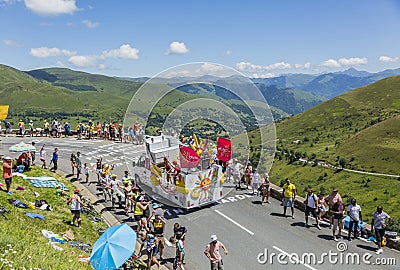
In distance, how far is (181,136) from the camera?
2148 cm

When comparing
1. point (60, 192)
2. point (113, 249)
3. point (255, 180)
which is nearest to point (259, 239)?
point (255, 180)

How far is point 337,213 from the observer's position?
48.7ft

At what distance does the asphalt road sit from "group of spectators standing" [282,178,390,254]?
430mm

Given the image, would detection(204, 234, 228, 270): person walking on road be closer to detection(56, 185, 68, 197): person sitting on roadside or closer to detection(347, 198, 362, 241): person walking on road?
detection(347, 198, 362, 241): person walking on road

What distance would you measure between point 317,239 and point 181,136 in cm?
999

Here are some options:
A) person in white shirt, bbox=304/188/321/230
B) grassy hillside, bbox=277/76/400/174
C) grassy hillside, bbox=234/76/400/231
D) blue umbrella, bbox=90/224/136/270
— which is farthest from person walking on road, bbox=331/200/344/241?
grassy hillside, bbox=277/76/400/174

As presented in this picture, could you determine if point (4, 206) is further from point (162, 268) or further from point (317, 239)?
point (317, 239)

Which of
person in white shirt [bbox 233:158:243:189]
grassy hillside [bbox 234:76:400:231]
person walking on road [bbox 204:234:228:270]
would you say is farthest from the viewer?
grassy hillside [bbox 234:76:400:231]

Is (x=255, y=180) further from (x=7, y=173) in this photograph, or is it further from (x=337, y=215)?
(x=7, y=173)

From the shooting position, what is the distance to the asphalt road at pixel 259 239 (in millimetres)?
13203

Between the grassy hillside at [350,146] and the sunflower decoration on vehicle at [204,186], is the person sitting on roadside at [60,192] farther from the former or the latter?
the grassy hillside at [350,146]

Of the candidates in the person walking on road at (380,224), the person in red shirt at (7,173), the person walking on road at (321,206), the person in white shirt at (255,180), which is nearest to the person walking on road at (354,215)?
the person walking on road at (380,224)

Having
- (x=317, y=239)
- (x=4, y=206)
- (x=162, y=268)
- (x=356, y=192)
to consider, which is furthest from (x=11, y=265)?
(x=356, y=192)

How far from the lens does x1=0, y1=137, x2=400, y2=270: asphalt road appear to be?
43.3ft
